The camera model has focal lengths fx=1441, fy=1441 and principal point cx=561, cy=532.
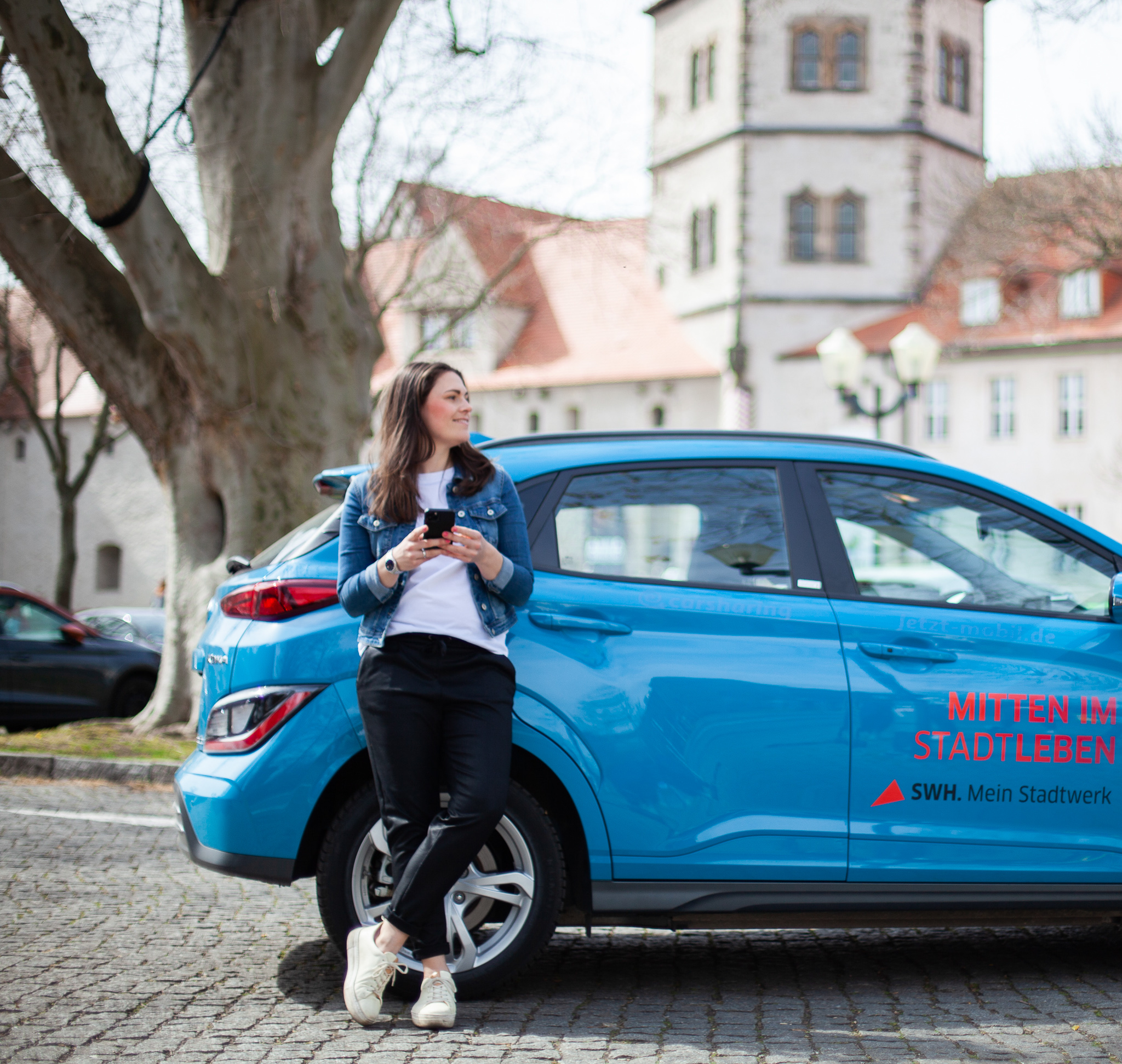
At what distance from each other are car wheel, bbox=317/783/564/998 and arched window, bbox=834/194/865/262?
135ft

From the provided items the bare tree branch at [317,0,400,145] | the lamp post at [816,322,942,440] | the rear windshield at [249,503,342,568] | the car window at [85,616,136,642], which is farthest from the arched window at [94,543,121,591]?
the rear windshield at [249,503,342,568]

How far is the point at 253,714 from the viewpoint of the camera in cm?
442

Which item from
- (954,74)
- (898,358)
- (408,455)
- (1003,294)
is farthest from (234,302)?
(954,74)

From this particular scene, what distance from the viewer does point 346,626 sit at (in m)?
4.42

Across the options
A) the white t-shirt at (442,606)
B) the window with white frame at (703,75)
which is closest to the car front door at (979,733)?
the white t-shirt at (442,606)

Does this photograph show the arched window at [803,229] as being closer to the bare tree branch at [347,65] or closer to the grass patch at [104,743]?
the bare tree branch at [347,65]

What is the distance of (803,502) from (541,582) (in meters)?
0.93

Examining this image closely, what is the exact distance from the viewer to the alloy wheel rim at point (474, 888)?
172 inches

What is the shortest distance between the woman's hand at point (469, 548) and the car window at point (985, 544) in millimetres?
1338

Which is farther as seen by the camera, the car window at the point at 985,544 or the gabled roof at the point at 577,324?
the gabled roof at the point at 577,324

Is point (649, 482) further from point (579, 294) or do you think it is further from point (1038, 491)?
point (579, 294)

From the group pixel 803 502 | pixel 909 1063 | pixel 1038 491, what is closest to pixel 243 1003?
pixel 909 1063

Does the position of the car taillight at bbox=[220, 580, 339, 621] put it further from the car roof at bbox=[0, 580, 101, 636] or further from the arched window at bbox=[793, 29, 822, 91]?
the arched window at bbox=[793, 29, 822, 91]

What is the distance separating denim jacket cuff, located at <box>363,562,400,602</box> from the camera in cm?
404
